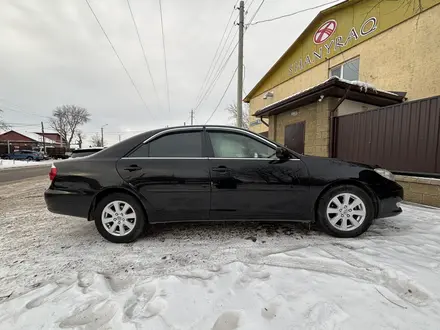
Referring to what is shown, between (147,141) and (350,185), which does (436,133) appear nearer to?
(350,185)

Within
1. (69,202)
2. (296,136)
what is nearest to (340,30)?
(296,136)

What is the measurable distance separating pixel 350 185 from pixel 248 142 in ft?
4.71

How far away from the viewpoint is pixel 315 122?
7141 mm

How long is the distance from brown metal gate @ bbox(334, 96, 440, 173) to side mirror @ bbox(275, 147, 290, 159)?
347cm

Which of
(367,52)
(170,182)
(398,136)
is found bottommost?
(170,182)

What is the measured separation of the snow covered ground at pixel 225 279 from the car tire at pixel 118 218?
0.45ft

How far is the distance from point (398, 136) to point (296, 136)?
11.8 ft

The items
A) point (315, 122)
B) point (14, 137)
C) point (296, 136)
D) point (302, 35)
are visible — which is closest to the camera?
point (315, 122)

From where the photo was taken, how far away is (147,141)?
291 cm

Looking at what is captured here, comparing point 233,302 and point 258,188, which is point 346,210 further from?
point 233,302

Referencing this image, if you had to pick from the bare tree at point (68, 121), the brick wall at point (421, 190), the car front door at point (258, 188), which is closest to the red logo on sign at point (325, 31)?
the brick wall at point (421, 190)

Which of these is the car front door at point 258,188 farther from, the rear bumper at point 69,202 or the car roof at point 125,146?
the rear bumper at point 69,202

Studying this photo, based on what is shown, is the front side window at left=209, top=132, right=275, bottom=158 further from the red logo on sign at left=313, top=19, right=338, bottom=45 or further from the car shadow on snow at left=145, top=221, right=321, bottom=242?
the red logo on sign at left=313, top=19, right=338, bottom=45

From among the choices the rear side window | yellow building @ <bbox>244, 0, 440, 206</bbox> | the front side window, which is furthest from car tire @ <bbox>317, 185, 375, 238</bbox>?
yellow building @ <bbox>244, 0, 440, 206</bbox>
